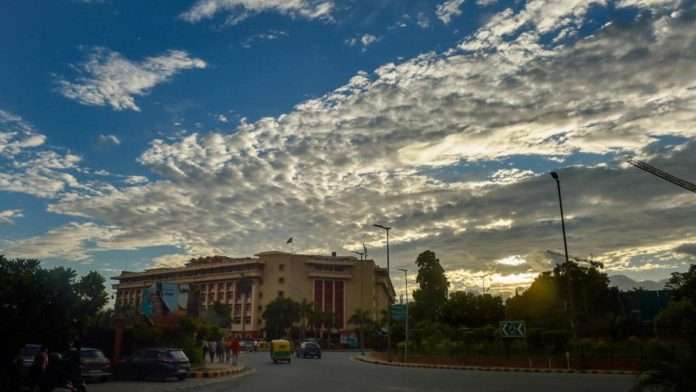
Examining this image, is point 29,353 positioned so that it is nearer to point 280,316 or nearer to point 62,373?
point 62,373

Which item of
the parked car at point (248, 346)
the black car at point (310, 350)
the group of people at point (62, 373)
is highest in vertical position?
the group of people at point (62, 373)

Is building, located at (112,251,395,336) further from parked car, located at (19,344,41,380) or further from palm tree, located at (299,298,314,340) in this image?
parked car, located at (19,344,41,380)

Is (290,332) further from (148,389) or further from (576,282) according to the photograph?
(148,389)

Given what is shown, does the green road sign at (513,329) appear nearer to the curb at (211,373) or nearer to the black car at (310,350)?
the curb at (211,373)

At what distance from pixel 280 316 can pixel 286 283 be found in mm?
20031

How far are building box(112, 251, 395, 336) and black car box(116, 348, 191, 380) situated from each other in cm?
11298

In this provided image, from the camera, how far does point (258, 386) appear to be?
2217 centimetres

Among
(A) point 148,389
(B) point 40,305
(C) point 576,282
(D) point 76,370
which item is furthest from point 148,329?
(C) point 576,282

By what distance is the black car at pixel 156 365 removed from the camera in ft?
84.5

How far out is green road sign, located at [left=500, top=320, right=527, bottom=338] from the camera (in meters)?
35.8

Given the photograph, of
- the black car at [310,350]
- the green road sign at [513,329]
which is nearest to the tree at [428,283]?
the black car at [310,350]

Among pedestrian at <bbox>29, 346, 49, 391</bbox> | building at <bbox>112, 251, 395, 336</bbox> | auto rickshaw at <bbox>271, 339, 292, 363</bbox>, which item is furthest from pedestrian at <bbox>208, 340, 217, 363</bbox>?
building at <bbox>112, 251, 395, 336</bbox>

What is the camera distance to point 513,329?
36.2m

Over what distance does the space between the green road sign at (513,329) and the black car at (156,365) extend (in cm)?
2060
